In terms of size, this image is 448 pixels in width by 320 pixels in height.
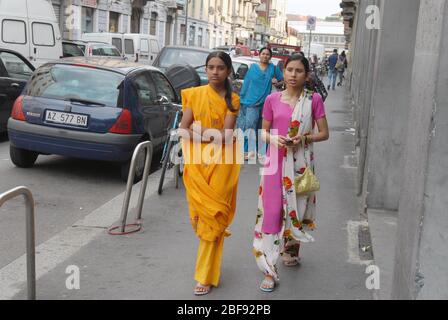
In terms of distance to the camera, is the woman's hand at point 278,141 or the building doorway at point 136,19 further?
the building doorway at point 136,19

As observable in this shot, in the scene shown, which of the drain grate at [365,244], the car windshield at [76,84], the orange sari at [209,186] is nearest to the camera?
the orange sari at [209,186]

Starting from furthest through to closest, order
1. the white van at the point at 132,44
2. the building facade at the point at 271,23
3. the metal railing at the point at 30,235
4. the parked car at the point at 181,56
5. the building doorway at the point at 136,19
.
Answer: the building facade at the point at 271,23
the building doorway at the point at 136,19
the white van at the point at 132,44
the parked car at the point at 181,56
the metal railing at the point at 30,235

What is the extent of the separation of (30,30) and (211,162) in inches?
445

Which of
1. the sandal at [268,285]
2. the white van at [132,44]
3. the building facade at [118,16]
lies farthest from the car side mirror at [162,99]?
the building facade at [118,16]

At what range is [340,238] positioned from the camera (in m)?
5.84

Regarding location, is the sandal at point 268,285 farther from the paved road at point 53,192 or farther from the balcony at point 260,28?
the balcony at point 260,28

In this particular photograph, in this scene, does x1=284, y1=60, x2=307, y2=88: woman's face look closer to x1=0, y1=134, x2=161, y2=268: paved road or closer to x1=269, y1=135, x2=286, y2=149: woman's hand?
x1=269, y1=135, x2=286, y2=149: woman's hand

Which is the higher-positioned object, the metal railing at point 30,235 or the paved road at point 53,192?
the metal railing at point 30,235

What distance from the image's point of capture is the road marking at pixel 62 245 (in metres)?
4.48

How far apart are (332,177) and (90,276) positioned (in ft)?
15.9

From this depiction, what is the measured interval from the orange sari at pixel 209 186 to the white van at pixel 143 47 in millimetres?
20449

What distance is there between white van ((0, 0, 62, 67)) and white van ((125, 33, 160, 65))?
9.57 meters

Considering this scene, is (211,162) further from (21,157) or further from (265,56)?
(265,56)
